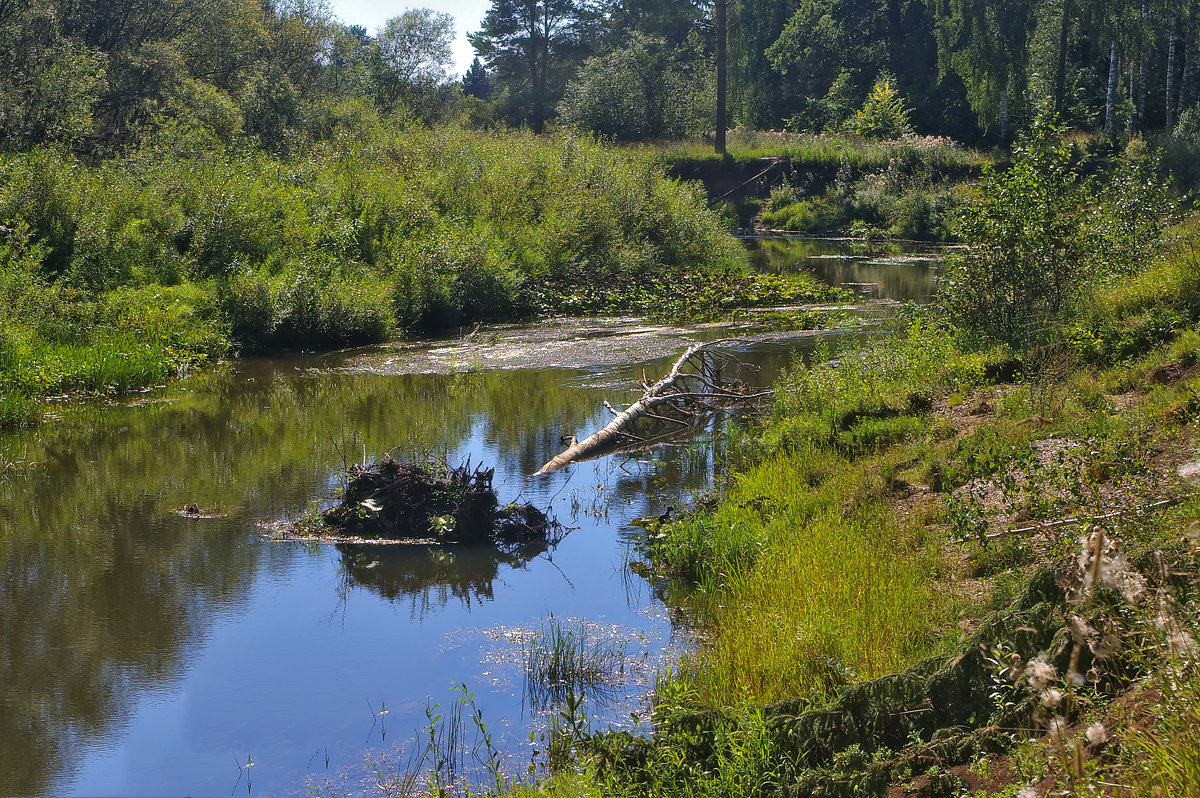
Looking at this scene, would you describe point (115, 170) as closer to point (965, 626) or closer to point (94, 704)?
point (94, 704)

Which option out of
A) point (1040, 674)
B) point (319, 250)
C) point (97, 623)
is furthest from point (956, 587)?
point (319, 250)

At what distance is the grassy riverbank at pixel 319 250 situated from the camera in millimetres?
15945

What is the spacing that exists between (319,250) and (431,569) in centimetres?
1328

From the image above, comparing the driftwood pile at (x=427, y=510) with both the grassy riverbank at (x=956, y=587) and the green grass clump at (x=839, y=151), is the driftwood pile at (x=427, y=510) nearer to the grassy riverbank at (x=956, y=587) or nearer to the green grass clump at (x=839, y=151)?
the grassy riverbank at (x=956, y=587)

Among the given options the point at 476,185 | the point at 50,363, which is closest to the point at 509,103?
the point at 476,185

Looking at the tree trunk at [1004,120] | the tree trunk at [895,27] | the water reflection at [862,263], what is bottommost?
the water reflection at [862,263]

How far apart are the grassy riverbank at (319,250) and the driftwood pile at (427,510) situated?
6.75 meters

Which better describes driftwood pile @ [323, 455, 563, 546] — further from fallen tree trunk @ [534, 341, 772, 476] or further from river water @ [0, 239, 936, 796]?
fallen tree trunk @ [534, 341, 772, 476]

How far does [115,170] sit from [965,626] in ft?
67.5

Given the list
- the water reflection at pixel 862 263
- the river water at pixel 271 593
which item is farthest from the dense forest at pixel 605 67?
the river water at pixel 271 593

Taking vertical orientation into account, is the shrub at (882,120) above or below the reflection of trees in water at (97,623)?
above

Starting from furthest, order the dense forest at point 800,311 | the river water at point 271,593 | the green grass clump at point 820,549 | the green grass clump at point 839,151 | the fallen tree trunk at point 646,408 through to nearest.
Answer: the green grass clump at point 839,151 → the fallen tree trunk at point 646,408 → the river water at point 271,593 → the green grass clump at point 820,549 → the dense forest at point 800,311

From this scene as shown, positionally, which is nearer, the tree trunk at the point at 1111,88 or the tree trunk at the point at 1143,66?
the tree trunk at the point at 1143,66

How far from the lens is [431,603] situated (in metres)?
7.83
